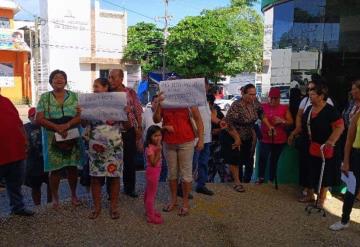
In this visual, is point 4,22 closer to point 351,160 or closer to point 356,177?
point 351,160

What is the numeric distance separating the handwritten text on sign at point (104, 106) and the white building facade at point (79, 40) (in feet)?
88.2

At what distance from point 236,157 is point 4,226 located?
3076mm

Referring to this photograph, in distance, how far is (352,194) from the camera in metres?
4.50

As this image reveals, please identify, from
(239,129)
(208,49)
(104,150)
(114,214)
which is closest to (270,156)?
(239,129)

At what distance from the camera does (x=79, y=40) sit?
3170 cm

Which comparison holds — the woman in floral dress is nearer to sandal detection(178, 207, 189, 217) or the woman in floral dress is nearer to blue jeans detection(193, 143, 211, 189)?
sandal detection(178, 207, 189, 217)

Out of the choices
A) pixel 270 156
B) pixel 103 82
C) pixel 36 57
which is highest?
pixel 36 57

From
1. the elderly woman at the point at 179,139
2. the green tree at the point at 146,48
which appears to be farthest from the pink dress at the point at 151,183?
the green tree at the point at 146,48

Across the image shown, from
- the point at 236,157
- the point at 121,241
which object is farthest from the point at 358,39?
the point at 121,241

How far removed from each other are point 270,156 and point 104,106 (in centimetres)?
289

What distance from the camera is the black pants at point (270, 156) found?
6.20 metres

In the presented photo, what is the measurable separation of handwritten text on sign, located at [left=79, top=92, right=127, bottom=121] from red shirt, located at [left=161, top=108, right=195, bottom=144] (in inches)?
21.0

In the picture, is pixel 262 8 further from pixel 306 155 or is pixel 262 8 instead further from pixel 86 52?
pixel 86 52

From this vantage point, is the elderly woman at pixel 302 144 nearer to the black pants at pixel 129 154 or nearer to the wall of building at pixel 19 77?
the black pants at pixel 129 154
